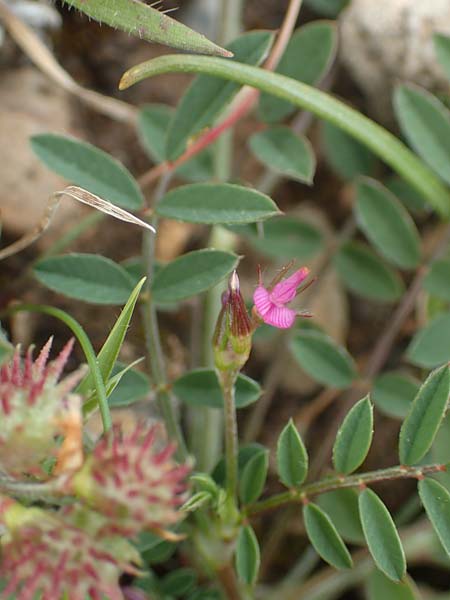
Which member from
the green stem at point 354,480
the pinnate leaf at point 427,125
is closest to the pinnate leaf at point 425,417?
the green stem at point 354,480

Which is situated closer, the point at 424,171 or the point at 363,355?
the point at 424,171

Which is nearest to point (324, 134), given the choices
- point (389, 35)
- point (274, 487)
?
point (389, 35)

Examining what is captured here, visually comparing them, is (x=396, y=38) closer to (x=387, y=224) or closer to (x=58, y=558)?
(x=387, y=224)

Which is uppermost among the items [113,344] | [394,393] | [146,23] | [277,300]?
[146,23]

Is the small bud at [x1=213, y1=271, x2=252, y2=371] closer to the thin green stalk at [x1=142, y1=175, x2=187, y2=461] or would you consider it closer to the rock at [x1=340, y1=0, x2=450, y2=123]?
the thin green stalk at [x1=142, y1=175, x2=187, y2=461]

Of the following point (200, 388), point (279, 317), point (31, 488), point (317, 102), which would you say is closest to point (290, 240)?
point (317, 102)

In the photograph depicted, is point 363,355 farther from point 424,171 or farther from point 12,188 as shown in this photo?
point 12,188
